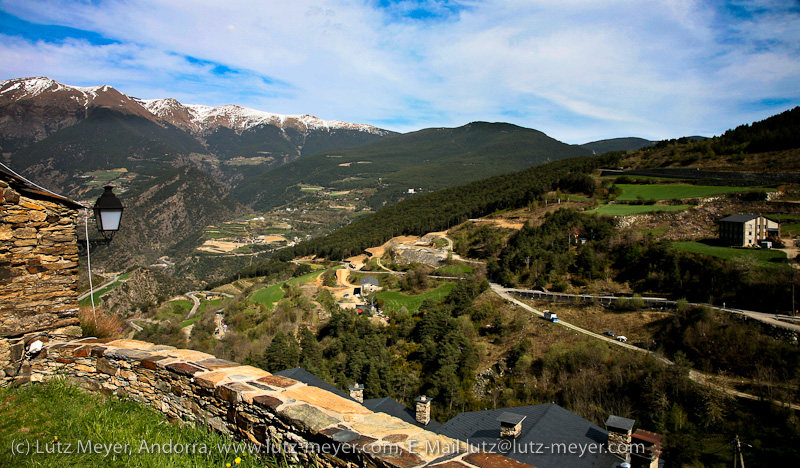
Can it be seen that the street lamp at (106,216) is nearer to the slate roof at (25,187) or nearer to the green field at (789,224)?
the slate roof at (25,187)

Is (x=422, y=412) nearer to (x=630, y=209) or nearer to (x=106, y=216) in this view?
(x=106, y=216)

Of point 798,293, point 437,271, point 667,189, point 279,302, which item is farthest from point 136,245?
point 798,293

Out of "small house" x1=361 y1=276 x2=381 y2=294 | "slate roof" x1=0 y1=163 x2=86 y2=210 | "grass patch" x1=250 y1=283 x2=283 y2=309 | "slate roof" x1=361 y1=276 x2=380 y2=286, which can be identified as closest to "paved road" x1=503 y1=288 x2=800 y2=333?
"small house" x1=361 y1=276 x2=381 y2=294

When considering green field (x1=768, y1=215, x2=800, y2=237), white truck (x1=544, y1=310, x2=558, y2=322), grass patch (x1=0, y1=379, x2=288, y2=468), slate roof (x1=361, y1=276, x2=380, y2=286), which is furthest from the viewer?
slate roof (x1=361, y1=276, x2=380, y2=286)

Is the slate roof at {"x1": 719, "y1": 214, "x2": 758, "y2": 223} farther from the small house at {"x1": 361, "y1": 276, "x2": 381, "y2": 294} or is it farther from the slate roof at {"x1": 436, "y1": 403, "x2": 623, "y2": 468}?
the small house at {"x1": 361, "y1": 276, "x2": 381, "y2": 294}

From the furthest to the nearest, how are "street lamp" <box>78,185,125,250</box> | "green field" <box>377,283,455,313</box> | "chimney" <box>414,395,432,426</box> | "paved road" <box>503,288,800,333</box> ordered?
"green field" <box>377,283,455,313</box>, "paved road" <box>503,288,800,333</box>, "chimney" <box>414,395,432,426</box>, "street lamp" <box>78,185,125,250</box>

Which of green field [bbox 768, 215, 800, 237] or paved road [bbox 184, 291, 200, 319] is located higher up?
green field [bbox 768, 215, 800, 237]

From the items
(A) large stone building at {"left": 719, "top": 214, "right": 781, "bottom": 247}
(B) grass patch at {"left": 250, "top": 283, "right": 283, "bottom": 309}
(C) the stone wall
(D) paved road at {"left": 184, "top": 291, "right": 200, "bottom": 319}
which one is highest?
(A) large stone building at {"left": 719, "top": 214, "right": 781, "bottom": 247}
